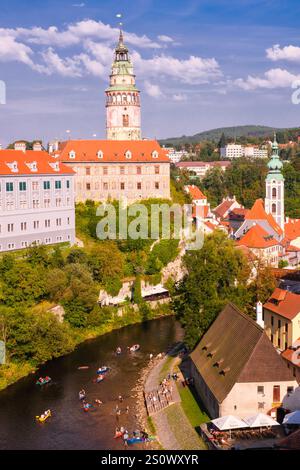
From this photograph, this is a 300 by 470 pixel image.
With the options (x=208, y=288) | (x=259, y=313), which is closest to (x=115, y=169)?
(x=208, y=288)

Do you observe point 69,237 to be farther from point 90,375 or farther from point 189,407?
point 189,407

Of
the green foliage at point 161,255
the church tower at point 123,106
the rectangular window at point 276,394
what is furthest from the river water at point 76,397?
the church tower at point 123,106

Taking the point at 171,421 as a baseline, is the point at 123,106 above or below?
above

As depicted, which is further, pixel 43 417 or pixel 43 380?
pixel 43 380

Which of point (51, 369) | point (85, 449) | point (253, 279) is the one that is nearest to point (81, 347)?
point (51, 369)

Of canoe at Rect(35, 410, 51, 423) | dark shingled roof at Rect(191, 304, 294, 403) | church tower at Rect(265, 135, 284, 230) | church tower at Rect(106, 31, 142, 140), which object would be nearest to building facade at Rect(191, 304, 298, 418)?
dark shingled roof at Rect(191, 304, 294, 403)

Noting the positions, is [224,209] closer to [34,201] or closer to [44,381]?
[34,201]

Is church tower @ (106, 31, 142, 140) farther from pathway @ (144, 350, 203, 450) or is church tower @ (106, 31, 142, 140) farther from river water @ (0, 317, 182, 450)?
pathway @ (144, 350, 203, 450)
